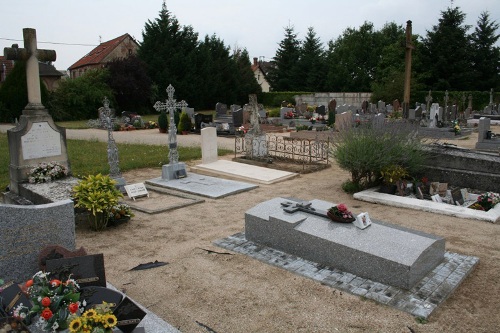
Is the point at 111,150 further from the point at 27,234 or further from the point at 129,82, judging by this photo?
the point at 129,82

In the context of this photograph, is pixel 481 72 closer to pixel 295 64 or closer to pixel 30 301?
pixel 295 64

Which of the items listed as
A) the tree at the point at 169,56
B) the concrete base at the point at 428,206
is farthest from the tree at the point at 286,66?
the concrete base at the point at 428,206

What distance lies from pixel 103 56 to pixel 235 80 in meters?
13.6

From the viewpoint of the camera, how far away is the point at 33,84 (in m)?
8.99

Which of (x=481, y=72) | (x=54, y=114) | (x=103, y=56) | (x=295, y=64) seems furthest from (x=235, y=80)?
(x=481, y=72)

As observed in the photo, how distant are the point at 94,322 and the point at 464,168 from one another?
8452 mm

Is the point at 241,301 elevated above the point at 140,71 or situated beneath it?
situated beneath

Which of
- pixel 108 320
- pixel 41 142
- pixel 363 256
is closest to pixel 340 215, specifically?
pixel 363 256

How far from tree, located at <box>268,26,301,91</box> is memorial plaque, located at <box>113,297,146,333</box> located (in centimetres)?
4867

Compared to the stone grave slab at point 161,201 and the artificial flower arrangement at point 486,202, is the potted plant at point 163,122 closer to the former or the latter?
the stone grave slab at point 161,201

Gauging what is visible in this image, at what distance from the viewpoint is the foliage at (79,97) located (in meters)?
31.3

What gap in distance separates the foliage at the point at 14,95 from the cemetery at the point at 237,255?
865 inches

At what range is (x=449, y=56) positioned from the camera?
133 feet

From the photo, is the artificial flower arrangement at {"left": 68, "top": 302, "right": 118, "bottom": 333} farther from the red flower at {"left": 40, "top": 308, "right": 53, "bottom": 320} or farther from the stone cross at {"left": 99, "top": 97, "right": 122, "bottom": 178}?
the stone cross at {"left": 99, "top": 97, "right": 122, "bottom": 178}
